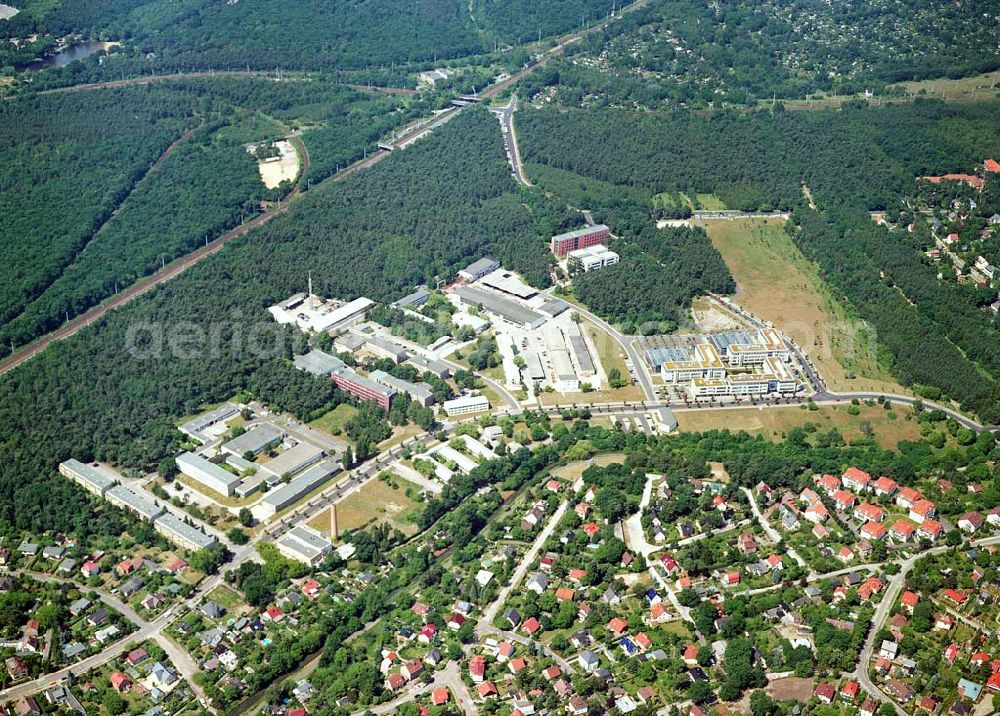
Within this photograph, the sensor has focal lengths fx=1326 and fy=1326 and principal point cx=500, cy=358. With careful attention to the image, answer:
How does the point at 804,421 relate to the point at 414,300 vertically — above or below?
below

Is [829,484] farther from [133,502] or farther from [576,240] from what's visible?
[576,240]

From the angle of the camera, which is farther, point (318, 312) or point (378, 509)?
point (318, 312)

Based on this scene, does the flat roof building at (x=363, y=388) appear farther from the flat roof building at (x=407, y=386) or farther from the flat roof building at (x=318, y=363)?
the flat roof building at (x=318, y=363)

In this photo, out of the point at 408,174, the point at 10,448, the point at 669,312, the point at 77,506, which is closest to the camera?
the point at 77,506

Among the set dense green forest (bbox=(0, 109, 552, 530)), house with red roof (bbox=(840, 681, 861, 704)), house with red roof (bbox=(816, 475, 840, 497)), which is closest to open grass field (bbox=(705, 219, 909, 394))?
house with red roof (bbox=(816, 475, 840, 497))

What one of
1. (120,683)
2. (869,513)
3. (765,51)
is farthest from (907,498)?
(765,51)

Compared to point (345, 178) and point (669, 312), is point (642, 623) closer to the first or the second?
point (669, 312)

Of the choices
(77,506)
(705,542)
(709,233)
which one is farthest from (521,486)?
(709,233)
